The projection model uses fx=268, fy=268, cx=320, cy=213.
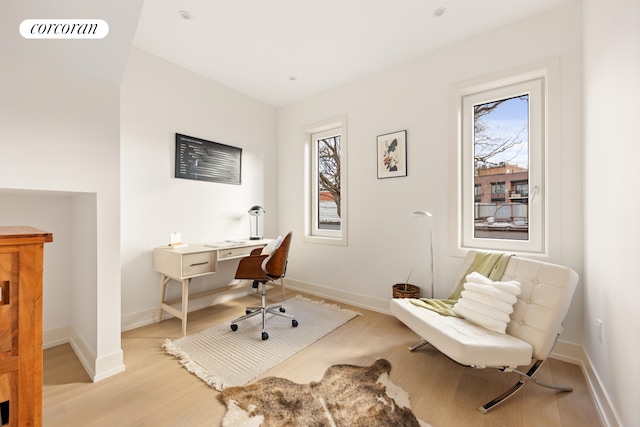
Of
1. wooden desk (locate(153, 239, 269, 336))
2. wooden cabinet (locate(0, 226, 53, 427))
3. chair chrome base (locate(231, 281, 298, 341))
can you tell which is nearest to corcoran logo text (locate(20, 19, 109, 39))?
wooden cabinet (locate(0, 226, 53, 427))

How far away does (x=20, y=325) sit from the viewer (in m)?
0.95

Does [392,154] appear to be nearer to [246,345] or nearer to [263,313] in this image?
[263,313]

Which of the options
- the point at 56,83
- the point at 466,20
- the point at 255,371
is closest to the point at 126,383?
the point at 255,371

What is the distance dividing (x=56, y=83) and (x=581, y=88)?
3586mm

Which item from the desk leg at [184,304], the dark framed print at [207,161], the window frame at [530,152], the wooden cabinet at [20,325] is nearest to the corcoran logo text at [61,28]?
the wooden cabinet at [20,325]

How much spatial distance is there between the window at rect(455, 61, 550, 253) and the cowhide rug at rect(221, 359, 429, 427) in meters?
1.52

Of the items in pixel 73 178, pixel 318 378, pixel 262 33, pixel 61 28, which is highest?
pixel 262 33

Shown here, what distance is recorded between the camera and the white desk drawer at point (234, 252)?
2704 millimetres

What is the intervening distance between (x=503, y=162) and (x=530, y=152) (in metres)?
0.21

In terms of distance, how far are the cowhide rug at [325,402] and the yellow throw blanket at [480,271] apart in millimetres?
602

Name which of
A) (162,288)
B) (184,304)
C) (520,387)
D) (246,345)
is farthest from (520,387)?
(162,288)

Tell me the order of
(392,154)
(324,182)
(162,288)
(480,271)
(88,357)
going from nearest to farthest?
(88,357) → (480,271) → (162,288) → (392,154) → (324,182)

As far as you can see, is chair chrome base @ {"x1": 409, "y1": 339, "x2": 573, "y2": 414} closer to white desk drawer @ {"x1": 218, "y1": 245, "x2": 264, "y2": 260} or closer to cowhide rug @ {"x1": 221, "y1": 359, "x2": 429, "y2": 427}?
cowhide rug @ {"x1": 221, "y1": 359, "x2": 429, "y2": 427}

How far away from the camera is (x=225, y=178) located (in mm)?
3352
